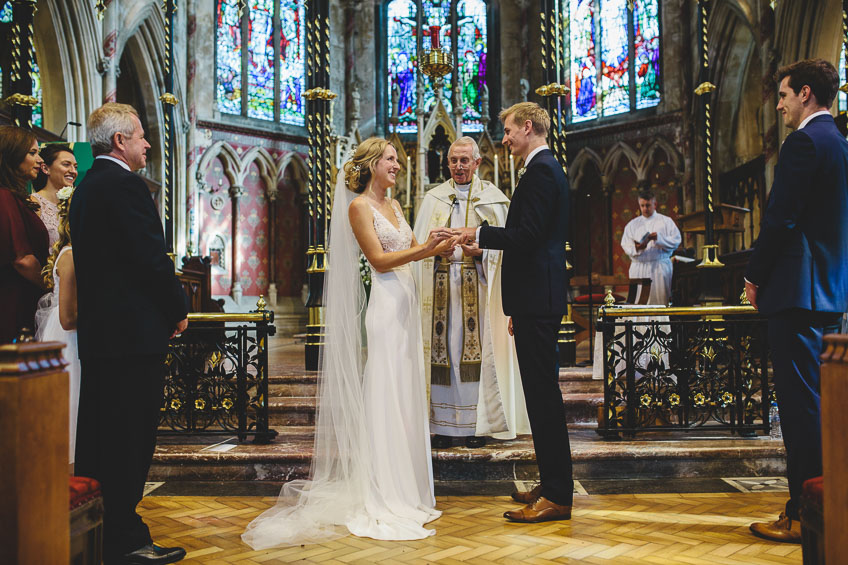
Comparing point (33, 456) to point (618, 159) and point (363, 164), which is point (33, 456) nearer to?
point (363, 164)

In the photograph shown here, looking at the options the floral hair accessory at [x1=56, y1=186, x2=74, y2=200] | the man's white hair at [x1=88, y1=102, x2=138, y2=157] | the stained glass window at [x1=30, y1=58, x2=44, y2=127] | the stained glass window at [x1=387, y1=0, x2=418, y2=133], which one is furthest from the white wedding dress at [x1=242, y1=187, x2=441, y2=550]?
the stained glass window at [x1=387, y1=0, x2=418, y2=133]

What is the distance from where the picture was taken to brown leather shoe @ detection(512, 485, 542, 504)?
10.6ft

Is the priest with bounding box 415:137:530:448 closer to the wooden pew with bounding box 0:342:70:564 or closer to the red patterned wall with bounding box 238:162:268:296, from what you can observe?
the wooden pew with bounding box 0:342:70:564

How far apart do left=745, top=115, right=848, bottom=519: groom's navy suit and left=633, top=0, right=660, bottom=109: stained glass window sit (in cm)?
987

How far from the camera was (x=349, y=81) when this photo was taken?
13734 mm

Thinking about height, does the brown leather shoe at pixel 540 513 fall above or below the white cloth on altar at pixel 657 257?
below

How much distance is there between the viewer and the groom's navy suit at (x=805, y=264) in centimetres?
260

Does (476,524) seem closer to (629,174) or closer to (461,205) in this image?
(461,205)

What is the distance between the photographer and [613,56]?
1248 cm

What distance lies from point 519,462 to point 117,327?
2.29 meters

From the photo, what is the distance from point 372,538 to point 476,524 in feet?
1.53

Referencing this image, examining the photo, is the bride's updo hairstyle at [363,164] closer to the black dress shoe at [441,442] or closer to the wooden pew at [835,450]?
the black dress shoe at [441,442]

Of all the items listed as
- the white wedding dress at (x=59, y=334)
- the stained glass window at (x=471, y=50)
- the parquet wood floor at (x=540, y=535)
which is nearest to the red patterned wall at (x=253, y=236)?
the stained glass window at (x=471, y=50)

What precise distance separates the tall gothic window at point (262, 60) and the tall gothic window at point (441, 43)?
1.83 m
